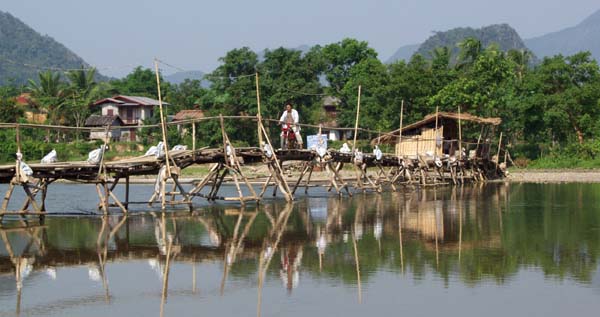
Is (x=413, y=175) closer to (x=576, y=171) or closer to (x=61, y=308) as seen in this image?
(x=576, y=171)

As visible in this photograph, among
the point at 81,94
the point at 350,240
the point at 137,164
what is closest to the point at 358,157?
the point at 137,164

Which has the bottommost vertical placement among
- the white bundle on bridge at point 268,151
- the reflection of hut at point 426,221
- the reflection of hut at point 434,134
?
the reflection of hut at point 426,221

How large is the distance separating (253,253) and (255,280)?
8.69 feet

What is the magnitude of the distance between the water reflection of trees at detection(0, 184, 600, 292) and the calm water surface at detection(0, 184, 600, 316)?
1.3 inches

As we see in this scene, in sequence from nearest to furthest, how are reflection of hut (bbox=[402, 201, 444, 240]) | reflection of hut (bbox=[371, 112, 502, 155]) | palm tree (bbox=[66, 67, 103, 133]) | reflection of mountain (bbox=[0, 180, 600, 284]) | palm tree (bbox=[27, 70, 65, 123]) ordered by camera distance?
1. reflection of mountain (bbox=[0, 180, 600, 284])
2. reflection of hut (bbox=[402, 201, 444, 240])
3. reflection of hut (bbox=[371, 112, 502, 155])
4. palm tree (bbox=[27, 70, 65, 123])
5. palm tree (bbox=[66, 67, 103, 133])

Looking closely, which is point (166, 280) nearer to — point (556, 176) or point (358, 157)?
point (358, 157)

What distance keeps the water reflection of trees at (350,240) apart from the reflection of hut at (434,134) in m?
12.2

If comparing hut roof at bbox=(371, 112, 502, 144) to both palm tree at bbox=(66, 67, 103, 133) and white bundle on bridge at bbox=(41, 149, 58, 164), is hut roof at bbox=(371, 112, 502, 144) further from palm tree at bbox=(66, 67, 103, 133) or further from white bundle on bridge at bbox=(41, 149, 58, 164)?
palm tree at bbox=(66, 67, 103, 133)

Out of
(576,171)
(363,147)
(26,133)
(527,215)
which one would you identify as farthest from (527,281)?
(26,133)

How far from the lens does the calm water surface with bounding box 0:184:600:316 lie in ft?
39.0

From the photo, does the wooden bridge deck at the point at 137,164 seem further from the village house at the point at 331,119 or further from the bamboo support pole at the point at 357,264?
the village house at the point at 331,119

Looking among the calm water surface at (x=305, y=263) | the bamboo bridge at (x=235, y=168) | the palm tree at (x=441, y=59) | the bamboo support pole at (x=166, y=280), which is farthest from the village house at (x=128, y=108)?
the bamboo support pole at (x=166, y=280)

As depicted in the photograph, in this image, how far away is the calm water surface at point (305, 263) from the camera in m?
11.9

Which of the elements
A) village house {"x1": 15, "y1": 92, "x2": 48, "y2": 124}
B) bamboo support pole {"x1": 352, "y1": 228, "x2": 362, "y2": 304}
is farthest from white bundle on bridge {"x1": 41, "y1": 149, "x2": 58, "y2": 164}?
village house {"x1": 15, "y1": 92, "x2": 48, "y2": 124}
